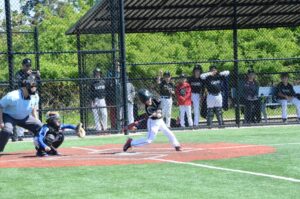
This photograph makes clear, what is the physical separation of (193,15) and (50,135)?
10875 mm

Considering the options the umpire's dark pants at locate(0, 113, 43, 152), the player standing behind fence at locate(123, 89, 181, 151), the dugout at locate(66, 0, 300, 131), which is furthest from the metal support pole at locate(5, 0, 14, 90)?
the player standing behind fence at locate(123, 89, 181, 151)

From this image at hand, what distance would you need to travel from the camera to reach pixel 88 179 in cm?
1000

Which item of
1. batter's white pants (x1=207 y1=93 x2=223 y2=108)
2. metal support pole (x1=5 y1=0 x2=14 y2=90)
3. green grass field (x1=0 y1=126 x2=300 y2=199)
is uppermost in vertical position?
metal support pole (x1=5 y1=0 x2=14 y2=90)

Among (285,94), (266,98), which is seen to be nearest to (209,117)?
(285,94)

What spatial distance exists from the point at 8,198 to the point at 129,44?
26015 mm

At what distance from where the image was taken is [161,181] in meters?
9.70

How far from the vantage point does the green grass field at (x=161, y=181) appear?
28.4 feet

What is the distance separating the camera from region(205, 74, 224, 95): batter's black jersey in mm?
21250

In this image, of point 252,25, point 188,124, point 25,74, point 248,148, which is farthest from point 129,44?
point 248,148

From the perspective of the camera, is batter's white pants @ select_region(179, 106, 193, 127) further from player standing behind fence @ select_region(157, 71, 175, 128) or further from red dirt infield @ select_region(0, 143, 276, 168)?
red dirt infield @ select_region(0, 143, 276, 168)

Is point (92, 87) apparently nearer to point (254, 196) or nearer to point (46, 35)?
point (254, 196)

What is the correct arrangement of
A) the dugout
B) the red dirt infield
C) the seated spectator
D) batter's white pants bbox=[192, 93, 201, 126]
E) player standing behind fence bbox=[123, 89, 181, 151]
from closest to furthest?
1. the red dirt infield
2. player standing behind fence bbox=[123, 89, 181, 151]
3. batter's white pants bbox=[192, 93, 201, 126]
4. the dugout
5. the seated spectator

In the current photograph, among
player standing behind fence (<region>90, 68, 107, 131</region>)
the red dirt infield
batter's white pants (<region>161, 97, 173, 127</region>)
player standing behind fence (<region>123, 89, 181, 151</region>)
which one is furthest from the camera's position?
batter's white pants (<region>161, 97, 173, 127</region>)

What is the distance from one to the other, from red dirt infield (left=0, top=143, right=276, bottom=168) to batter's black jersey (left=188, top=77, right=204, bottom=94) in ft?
20.3
